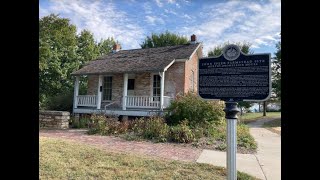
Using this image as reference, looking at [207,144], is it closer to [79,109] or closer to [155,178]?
[155,178]

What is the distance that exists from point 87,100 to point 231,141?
1688 centimetres

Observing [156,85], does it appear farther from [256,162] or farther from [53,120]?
[256,162]

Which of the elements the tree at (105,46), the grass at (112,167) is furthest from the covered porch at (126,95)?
the tree at (105,46)

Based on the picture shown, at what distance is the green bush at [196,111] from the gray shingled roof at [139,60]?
384 cm

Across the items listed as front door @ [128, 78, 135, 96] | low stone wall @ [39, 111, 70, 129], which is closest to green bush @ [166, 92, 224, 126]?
low stone wall @ [39, 111, 70, 129]

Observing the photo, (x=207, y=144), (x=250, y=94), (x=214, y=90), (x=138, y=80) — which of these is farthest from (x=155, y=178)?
(x=138, y=80)

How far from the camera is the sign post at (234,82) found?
478 centimetres

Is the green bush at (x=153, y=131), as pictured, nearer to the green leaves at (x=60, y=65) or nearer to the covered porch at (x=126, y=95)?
the covered porch at (x=126, y=95)

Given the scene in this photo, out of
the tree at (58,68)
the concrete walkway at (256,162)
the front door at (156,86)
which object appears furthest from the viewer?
the tree at (58,68)

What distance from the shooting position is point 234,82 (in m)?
4.98

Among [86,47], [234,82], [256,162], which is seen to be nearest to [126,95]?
[256,162]

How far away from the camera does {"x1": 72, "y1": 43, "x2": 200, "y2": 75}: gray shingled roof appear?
739 inches
